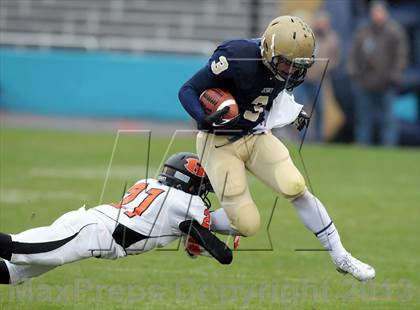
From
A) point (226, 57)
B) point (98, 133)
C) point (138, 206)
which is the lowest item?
point (98, 133)

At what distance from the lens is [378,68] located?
1449 cm

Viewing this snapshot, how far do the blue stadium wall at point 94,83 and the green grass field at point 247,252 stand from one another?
15.1 ft

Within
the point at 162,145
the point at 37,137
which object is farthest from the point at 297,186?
the point at 37,137

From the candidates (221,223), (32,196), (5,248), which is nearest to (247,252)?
(221,223)

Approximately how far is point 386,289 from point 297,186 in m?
1.28

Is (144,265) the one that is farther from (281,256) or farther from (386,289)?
(386,289)

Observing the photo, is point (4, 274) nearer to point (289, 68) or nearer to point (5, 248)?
point (5, 248)

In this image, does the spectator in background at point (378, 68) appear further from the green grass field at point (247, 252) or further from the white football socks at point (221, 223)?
the white football socks at point (221, 223)

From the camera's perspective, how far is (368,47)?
574 inches

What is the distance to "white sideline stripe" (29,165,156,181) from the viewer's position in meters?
10.9

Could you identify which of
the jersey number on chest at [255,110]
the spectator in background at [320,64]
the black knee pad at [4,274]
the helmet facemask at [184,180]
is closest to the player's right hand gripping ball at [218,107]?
the jersey number on chest at [255,110]

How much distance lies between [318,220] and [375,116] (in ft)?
33.1

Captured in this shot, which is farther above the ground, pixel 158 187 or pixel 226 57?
pixel 226 57

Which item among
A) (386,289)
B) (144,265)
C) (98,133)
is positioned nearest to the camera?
(386,289)
